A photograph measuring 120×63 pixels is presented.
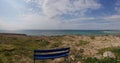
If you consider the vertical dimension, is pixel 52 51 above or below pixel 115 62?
above

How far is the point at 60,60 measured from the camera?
10.3 metres

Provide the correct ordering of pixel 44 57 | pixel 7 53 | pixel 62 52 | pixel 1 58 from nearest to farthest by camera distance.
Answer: pixel 44 57 < pixel 62 52 < pixel 1 58 < pixel 7 53

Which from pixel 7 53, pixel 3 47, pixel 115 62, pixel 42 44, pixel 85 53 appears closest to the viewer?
pixel 115 62

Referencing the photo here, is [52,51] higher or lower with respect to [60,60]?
higher

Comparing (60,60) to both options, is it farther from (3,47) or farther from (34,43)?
(34,43)

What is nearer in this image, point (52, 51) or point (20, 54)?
point (52, 51)

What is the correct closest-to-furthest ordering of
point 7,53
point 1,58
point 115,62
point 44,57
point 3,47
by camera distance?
point 44,57 < point 115,62 < point 1,58 < point 7,53 < point 3,47

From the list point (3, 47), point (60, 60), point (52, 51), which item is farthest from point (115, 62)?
point (3, 47)

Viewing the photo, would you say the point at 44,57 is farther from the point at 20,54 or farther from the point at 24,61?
the point at 20,54

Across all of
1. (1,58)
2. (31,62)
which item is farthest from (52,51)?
(1,58)

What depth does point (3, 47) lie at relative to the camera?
1181 cm

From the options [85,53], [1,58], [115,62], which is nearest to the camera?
[115,62]

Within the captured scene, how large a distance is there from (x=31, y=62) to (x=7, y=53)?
163 cm

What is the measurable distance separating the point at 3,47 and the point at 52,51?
19.2 feet
